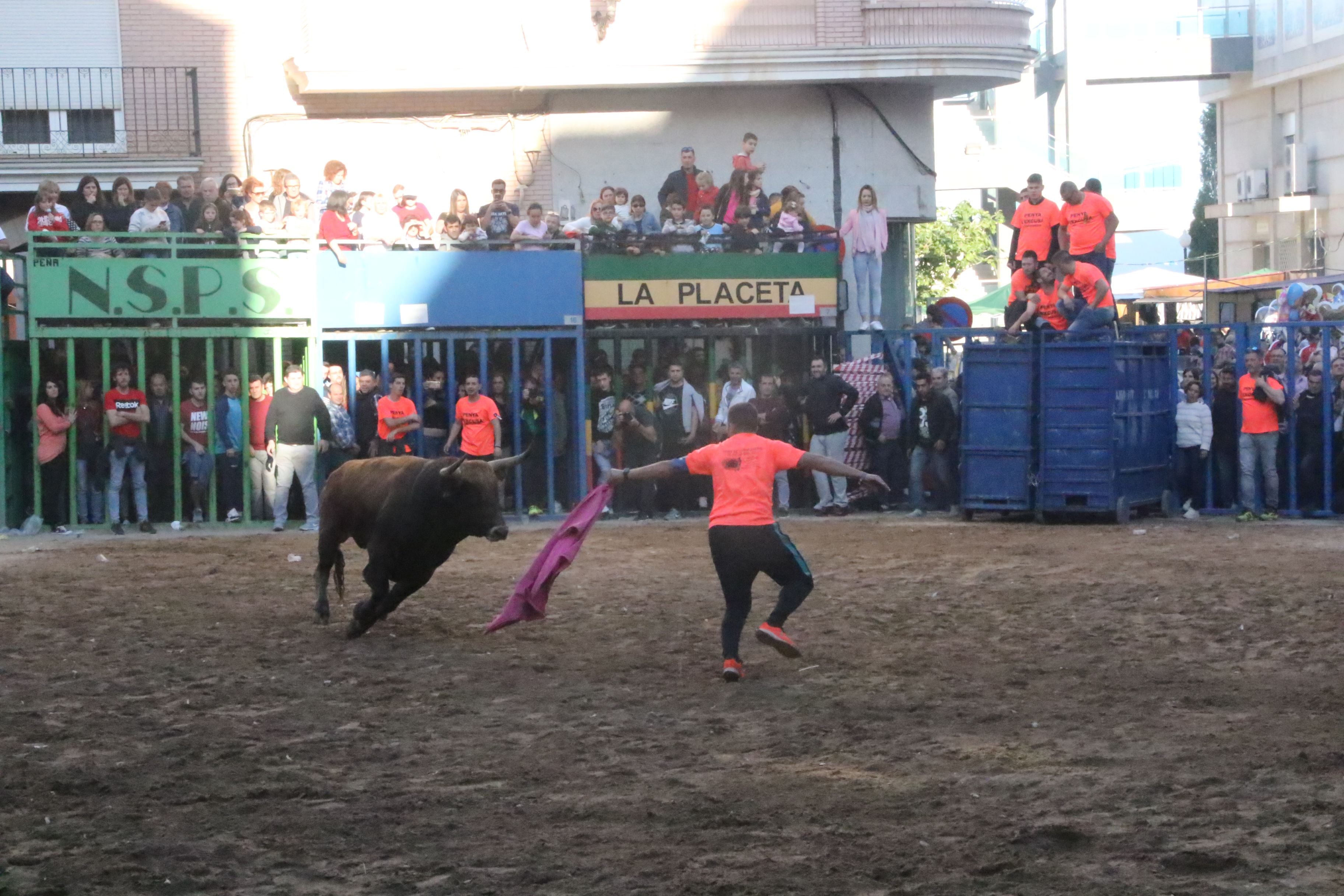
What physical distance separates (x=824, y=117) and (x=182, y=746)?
17.6 metres

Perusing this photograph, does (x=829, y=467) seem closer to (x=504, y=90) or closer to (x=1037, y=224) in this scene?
(x=1037, y=224)

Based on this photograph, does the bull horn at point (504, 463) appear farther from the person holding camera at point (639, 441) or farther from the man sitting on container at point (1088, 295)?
the man sitting on container at point (1088, 295)

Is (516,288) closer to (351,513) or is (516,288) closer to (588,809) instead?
(351,513)

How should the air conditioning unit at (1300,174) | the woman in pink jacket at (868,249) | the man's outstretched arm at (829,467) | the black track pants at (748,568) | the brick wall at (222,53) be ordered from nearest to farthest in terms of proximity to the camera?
1. the man's outstretched arm at (829,467)
2. the black track pants at (748,568)
3. the woman in pink jacket at (868,249)
4. the brick wall at (222,53)
5. the air conditioning unit at (1300,174)

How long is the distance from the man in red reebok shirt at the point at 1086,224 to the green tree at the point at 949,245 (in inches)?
951

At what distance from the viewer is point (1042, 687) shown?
953 centimetres

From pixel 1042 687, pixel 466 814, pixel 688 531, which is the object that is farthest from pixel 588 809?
pixel 688 531

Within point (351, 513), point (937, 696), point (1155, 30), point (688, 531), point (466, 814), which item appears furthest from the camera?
point (1155, 30)

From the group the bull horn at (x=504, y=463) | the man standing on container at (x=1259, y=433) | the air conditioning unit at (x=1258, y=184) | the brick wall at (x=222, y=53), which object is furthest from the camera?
the air conditioning unit at (x=1258, y=184)

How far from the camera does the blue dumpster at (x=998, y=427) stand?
59.2 ft

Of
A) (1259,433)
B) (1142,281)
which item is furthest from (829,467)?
(1142,281)

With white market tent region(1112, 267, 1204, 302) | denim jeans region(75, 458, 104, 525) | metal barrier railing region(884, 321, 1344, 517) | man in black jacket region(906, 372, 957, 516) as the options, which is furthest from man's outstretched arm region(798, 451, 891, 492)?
white market tent region(1112, 267, 1204, 302)

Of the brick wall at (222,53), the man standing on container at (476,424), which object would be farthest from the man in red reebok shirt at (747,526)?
the brick wall at (222,53)

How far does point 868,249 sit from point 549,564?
1052 centimetres
